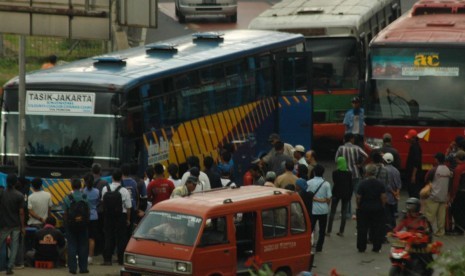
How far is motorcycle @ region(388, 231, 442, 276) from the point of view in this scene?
17.5 metres

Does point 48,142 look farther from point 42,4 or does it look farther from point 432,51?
point 432,51

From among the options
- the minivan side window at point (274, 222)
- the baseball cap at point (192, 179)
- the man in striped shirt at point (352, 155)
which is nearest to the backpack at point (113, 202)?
the baseball cap at point (192, 179)

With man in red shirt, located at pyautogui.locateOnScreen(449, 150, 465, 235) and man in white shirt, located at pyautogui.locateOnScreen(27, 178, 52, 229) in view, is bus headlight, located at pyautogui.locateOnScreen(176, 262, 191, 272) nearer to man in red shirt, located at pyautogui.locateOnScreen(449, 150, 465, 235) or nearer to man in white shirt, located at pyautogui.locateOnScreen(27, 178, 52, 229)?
man in white shirt, located at pyautogui.locateOnScreen(27, 178, 52, 229)

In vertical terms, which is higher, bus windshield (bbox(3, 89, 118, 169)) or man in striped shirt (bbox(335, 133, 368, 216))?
bus windshield (bbox(3, 89, 118, 169))

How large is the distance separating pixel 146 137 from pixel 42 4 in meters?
3.50

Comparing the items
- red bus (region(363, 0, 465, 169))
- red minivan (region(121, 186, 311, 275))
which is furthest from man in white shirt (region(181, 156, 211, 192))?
red bus (region(363, 0, 465, 169))

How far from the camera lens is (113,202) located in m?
20.2

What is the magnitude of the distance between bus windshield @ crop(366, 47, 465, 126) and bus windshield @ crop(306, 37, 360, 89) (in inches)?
161

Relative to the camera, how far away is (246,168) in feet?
87.9

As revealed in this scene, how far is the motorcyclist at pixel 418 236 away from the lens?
691 inches

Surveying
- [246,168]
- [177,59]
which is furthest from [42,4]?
[246,168]

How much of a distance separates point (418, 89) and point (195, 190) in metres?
8.19

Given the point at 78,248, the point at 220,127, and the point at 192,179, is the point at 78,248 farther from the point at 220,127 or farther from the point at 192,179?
the point at 220,127

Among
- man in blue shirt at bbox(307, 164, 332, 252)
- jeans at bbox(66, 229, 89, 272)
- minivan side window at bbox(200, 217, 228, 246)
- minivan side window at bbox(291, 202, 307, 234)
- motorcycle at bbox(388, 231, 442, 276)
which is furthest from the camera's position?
man in blue shirt at bbox(307, 164, 332, 252)
